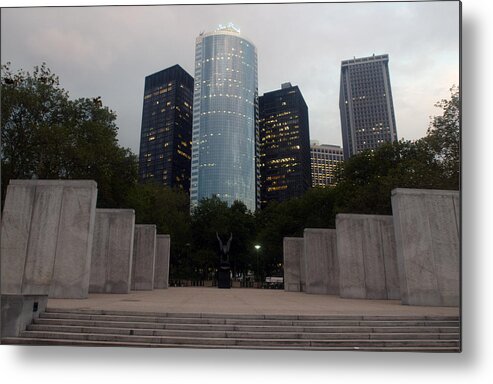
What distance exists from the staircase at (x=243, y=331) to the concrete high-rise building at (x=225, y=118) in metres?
7.17

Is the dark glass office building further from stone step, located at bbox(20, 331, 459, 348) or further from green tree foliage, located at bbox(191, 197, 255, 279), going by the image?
stone step, located at bbox(20, 331, 459, 348)

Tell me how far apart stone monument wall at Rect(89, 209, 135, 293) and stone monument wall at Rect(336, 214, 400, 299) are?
32.2ft

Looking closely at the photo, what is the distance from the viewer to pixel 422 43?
8875 mm

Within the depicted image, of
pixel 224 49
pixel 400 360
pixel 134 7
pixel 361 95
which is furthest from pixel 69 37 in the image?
pixel 361 95

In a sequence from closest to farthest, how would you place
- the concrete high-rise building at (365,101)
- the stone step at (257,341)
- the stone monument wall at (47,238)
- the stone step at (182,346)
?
the stone step at (182,346) < the stone step at (257,341) < the concrete high-rise building at (365,101) < the stone monument wall at (47,238)

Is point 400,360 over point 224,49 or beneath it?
beneath

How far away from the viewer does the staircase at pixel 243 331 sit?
670 centimetres

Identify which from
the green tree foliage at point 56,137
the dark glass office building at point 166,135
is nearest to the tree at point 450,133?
the green tree foliage at point 56,137

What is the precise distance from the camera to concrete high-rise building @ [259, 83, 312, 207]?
4897cm

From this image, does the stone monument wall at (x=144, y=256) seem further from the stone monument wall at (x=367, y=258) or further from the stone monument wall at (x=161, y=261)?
the stone monument wall at (x=367, y=258)

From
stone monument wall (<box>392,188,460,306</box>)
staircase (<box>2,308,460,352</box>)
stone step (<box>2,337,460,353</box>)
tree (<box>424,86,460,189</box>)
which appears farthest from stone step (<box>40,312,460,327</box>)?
stone monument wall (<box>392,188,460,306</box>)

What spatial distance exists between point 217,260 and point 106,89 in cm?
3763

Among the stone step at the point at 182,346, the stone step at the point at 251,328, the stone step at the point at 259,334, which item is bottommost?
the stone step at the point at 182,346

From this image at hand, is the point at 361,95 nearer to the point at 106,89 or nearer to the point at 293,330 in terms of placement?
the point at 106,89
